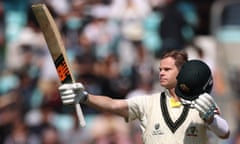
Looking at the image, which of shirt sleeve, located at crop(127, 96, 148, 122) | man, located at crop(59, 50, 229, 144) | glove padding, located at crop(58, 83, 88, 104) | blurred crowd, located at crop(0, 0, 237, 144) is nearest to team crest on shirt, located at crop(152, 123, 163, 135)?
man, located at crop(59, 50, 229, 144)

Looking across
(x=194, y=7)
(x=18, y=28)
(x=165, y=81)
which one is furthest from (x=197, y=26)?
(x=165, y=81)

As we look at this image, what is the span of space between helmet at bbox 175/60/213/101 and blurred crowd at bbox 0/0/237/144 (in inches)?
188

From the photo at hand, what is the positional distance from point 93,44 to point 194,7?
6.72ft

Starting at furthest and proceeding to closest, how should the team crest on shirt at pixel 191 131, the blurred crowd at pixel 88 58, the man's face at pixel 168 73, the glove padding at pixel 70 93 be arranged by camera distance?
the blurred crowd at pixel 88 58
the man's face at pixel 168 73
the team crest on shirt at pixel 191 131
the glove padding at pixel 70 93

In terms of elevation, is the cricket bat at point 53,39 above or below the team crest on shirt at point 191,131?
above

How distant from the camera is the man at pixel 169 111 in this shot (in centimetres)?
688

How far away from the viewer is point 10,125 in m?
12.4

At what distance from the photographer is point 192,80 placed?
6840mm

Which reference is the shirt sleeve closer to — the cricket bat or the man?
the man

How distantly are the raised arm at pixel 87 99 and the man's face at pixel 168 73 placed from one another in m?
0.37

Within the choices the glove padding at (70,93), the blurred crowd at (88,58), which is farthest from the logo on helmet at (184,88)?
the blurred crowd at (88,58)

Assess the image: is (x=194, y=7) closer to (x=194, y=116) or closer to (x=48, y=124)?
(x=48, y=124)

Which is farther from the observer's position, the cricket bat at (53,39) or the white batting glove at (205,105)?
the cricket bat at (53,39)

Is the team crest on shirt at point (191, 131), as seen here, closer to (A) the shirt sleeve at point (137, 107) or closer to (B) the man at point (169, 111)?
(B) the man at point (169, 111)
